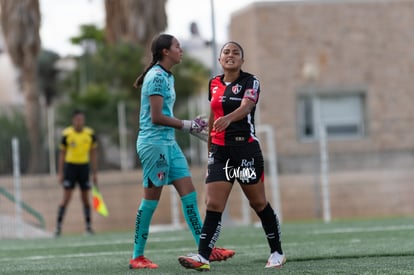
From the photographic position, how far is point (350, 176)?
27.2 m

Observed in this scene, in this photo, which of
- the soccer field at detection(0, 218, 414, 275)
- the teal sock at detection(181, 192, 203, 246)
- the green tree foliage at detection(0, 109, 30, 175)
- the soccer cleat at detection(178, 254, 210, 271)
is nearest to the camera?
the soccer cleat at detection(178, 254, 210, 271)

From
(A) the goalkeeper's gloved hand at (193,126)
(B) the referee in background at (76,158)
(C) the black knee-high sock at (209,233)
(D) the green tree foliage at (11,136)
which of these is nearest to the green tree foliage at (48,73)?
(D) the green tree foliage at (11,136)

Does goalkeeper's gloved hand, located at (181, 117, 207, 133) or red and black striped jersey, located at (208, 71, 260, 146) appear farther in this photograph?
goalkeeper's gloved hand, located at (181, 117, 207, 133)

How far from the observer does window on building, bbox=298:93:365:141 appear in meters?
32.6

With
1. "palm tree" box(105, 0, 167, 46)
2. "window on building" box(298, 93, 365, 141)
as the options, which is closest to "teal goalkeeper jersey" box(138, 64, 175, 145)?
"palm tree" box(105, 0, 167, 46)

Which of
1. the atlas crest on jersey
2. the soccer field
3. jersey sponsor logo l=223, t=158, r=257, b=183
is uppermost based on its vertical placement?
the atlas crest on jersey

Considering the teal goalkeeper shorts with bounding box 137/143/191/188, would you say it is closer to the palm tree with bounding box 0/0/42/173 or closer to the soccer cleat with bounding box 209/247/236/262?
the soccer cleat with bounding box 209/247/236/262

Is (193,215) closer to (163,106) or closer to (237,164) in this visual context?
(163,106)

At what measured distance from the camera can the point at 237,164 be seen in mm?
8734

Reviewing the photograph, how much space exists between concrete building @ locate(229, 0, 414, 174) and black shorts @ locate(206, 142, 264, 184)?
911 inches

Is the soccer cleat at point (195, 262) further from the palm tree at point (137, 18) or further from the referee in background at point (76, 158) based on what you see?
the palm tree at point (137, 18)

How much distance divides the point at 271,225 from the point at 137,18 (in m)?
18.6

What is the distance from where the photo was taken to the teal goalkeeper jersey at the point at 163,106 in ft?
30.7

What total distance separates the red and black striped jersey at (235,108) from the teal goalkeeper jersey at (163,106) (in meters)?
0.73
